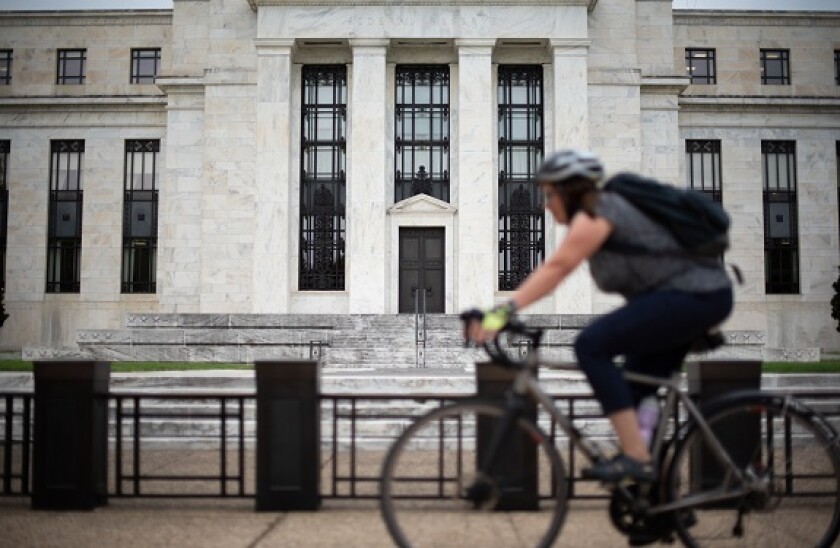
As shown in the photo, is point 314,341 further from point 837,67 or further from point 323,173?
point 837,67

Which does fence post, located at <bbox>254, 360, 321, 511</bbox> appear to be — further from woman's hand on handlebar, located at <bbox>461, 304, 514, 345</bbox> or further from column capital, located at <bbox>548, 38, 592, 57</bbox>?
column capital, located at <bbox>548, 38, 592, 57</bbox>

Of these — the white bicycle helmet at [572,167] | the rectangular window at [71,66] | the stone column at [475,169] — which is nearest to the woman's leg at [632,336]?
the white bicycle helmet at [572,167]

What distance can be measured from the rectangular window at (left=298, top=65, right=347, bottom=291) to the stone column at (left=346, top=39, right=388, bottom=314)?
51.3 inches

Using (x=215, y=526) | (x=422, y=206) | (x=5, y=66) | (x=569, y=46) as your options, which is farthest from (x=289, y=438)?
(x=5, y=66)

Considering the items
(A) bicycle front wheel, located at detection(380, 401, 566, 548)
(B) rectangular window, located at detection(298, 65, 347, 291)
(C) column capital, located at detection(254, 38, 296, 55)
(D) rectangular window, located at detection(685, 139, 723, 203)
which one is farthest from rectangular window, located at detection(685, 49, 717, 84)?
(A) bicycle front wheel, located at detection(380, 401, 566, 548)

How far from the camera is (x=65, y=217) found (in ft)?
122

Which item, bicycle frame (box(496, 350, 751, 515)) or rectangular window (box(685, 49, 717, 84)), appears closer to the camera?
bicycle frame (box(496, 350, 751, 515))

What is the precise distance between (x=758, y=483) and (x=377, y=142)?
88.5 feet

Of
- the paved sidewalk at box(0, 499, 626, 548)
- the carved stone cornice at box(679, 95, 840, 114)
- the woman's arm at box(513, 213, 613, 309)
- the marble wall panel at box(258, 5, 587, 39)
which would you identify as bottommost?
the paved sidewalk at box(0, 499, 626, 548)

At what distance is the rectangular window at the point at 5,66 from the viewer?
38.7m

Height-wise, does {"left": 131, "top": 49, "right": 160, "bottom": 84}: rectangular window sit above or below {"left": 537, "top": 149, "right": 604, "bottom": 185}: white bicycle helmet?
above

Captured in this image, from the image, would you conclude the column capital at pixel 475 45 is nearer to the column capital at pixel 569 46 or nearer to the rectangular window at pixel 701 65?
the column capital at pixel 569 46

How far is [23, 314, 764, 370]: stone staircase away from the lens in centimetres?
2119

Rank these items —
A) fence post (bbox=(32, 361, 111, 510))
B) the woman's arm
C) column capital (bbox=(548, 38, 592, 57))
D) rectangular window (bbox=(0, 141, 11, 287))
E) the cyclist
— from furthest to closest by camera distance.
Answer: rectangular window (bbox=(0, 141, 11, 287)) < column capital (bbox=(548, 38, 592, 57)) < fence post (bbox=(32, 361, 111, 510)) < the cyclist < the woman's arm
